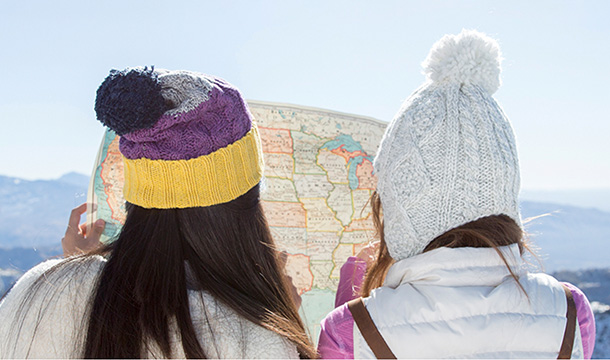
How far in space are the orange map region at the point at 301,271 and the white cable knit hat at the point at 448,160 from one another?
0.96 meters

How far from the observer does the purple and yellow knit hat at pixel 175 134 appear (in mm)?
1136

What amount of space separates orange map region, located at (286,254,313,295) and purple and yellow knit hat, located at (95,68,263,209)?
41.0 inches

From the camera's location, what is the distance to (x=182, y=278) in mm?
1124

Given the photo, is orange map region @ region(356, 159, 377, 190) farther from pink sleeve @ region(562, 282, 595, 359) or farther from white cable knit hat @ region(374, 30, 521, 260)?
pink sleeve @ region(562, 282, 595, 359)

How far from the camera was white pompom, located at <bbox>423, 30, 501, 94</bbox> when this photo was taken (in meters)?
1.37

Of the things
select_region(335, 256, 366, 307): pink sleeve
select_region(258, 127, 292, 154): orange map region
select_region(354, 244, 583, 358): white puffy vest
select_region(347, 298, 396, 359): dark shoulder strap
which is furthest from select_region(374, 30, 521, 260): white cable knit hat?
select_region(258, 127, 292, 154): orange map region

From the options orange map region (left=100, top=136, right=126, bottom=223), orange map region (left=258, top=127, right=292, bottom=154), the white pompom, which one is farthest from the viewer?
orange map region (left=258, top=127, right=292, bottom=154)

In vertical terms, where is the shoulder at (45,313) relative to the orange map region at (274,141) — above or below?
below

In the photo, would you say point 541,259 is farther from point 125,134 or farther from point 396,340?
point 125,134

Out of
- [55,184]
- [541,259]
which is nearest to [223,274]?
[541,259]

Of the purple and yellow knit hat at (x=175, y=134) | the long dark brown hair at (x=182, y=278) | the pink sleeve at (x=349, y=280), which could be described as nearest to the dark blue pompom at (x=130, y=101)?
the purple and yellow knit hat at (x=175, y=134)

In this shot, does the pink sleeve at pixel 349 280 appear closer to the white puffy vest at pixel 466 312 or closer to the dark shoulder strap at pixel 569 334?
the white puffy vest at pixel 466 312

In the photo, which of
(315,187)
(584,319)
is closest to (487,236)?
(584,319)

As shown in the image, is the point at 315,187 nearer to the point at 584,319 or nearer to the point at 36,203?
the point at 584,319
